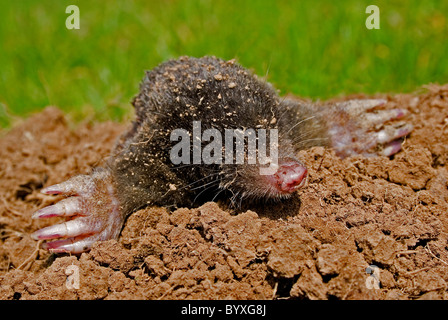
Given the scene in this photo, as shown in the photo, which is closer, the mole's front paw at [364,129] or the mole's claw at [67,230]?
the mole's claw at [67,230]

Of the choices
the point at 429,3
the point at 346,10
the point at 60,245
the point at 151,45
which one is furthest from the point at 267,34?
the point at 60,245

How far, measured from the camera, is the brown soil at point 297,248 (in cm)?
233

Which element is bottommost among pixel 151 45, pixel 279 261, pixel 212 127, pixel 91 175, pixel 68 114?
pixel 279 261

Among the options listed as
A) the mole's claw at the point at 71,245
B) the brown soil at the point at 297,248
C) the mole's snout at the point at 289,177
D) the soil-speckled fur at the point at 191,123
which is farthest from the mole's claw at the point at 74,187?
the mole's snout at the point at 289,177

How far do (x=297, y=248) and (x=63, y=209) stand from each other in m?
1.45

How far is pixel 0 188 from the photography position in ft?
12.9

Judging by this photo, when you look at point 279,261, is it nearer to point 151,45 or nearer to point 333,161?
point 333,161

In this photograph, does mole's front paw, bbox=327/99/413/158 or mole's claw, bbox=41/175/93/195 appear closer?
mole's claw, bbox=41/175/93/195

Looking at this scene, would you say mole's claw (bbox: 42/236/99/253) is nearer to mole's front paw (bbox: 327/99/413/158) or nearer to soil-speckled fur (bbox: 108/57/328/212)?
soil-speckled fur (bbox: 108/57/328/212)

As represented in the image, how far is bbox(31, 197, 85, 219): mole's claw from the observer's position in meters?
2.97

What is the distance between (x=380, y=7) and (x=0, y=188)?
15.2 feet

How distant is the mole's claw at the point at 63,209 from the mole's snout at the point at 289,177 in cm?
117

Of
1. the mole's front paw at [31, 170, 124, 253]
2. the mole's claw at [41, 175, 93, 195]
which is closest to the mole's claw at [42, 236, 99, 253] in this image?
the mole's front paw at [31, 170, 124, 253]

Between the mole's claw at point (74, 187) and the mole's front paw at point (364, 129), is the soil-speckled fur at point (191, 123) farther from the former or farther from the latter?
the mole's front paw at point (364, 129)
